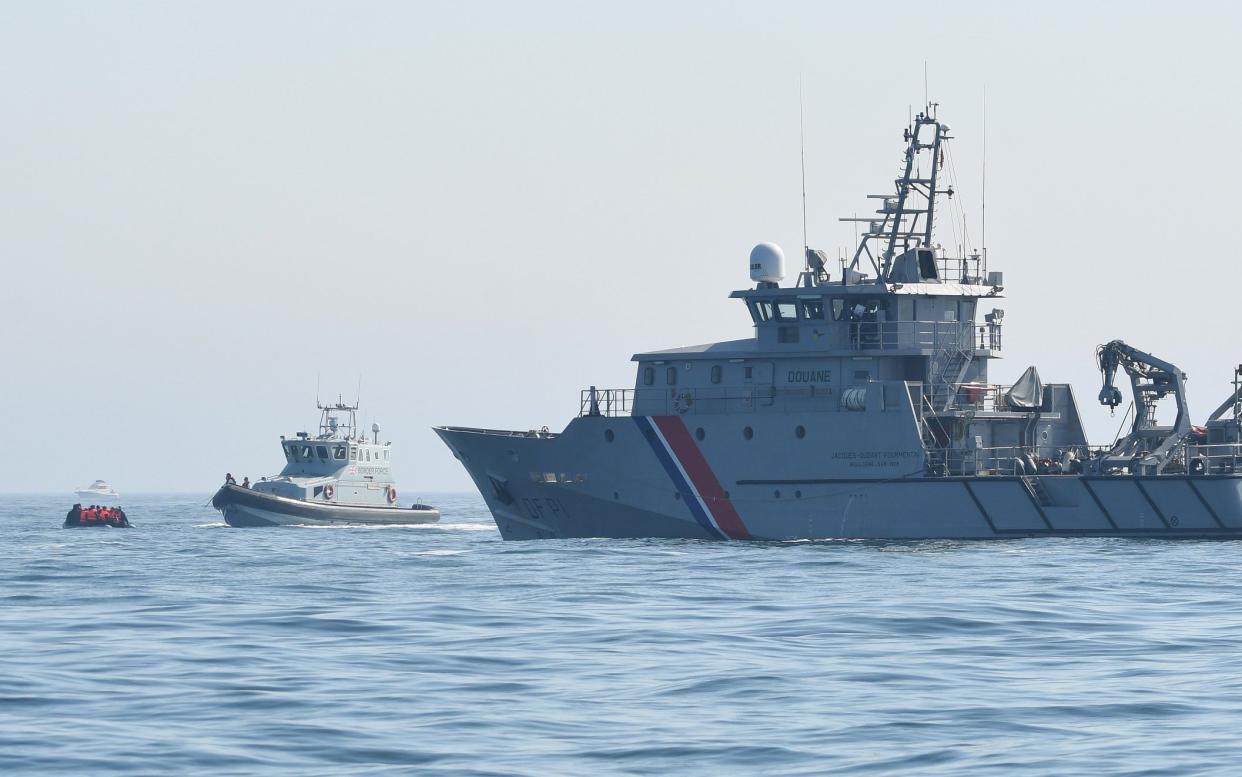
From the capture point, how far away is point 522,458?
41781mm

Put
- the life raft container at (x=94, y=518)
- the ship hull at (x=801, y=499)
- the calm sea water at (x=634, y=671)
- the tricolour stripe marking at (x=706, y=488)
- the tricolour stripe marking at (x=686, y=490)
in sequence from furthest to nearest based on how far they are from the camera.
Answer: the life raft container at (x=94, y=518) < the tricolour stripe marking at (x=686, y=490) < the tricolour stripe marking at (x=706, y=488) < the ship hull at (x=801, y=499) < the calm sea water at (x=634, y=671)

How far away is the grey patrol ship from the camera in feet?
124

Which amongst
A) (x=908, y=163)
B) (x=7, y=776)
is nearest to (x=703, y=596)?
(x=7, y=776)

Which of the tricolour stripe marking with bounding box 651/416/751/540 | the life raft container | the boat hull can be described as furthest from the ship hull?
the life raft container

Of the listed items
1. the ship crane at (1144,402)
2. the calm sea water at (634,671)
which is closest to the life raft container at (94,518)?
the calm sea water at (634,671)

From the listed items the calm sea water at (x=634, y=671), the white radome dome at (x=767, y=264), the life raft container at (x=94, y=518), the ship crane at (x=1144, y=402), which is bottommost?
the calm sea water at (x=634, y=671)

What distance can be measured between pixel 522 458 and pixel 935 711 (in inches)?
1067

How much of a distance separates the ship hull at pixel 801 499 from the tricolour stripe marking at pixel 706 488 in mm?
23

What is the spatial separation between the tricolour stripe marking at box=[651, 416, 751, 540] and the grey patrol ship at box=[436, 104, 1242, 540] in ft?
0.15

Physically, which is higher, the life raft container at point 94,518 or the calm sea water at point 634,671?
the life raft container at point 94,518

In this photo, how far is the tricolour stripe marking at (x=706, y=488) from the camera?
38.9 m

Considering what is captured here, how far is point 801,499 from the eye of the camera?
3844 centimetres

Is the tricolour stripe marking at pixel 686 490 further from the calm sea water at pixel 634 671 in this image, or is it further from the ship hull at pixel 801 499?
the calm sea water at pixel 634 671

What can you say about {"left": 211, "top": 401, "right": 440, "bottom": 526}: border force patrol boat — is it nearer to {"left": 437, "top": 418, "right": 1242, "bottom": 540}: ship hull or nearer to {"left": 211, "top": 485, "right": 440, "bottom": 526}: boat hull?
{"left": 211, "top": 485, "right": 440, "bottom": 526}: boat hull
